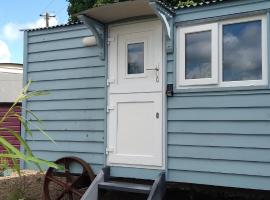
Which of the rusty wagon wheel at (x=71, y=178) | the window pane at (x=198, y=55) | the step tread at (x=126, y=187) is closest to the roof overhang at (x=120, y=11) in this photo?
the window pane at (x=198, y=55)

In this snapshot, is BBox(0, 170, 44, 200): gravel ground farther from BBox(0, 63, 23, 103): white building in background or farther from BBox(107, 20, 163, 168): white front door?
BBox(0, 63, 23, 103): white building in background

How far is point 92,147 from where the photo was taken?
215 inches

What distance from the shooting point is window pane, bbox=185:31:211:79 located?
465cm

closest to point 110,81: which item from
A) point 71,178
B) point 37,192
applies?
point 71,178

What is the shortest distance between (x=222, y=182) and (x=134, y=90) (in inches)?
61.8

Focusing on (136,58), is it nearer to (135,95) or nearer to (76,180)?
(135,95)

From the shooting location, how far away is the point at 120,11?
5.07m

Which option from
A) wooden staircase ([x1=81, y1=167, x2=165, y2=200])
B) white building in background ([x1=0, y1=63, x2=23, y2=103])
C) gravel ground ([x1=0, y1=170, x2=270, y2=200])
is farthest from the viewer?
white building in background ([x1=0, y1=63, x2=23, y2=103])

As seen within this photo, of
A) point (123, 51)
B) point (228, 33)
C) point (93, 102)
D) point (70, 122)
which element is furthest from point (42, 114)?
point (228, 33)

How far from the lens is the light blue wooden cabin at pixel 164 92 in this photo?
437 centimetres

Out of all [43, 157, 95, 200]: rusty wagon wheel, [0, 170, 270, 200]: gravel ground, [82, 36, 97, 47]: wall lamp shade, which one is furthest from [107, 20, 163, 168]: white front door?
A: [0, 170, 270, 200]: gravel ground

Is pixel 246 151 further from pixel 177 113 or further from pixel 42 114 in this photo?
pixel 42 114

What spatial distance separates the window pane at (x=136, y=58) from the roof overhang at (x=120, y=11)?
39cm

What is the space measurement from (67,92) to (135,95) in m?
1.18
